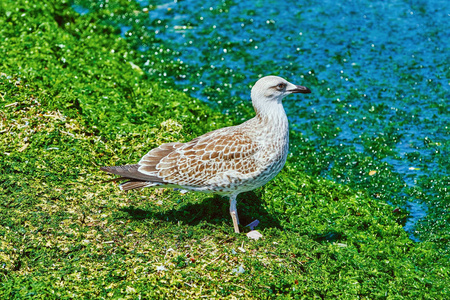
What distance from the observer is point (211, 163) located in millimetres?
6492

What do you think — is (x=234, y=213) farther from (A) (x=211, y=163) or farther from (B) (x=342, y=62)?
(B) (x=342, y=62)

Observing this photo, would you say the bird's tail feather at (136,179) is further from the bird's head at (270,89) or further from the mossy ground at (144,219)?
the bird's head at (270,89)

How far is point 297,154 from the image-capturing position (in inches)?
344

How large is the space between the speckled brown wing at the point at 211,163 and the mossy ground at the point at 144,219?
1.86 feet

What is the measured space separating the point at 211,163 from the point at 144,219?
1069 mm

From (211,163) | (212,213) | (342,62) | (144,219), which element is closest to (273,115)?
(211,163)

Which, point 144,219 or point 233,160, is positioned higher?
point 233,160

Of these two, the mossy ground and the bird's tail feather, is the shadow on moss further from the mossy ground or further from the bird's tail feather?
the bird's tail feather

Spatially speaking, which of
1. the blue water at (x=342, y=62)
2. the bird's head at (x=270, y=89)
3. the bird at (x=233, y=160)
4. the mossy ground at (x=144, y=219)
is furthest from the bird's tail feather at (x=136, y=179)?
the blue water at (x=342, y=62)

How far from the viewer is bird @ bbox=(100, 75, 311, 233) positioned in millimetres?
6422

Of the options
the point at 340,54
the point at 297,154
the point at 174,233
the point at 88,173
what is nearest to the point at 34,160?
the point at 88,173

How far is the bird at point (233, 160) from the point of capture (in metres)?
6.42

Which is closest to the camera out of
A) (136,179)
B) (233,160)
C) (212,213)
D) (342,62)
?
(233,160)

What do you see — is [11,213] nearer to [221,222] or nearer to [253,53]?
[221,222]
